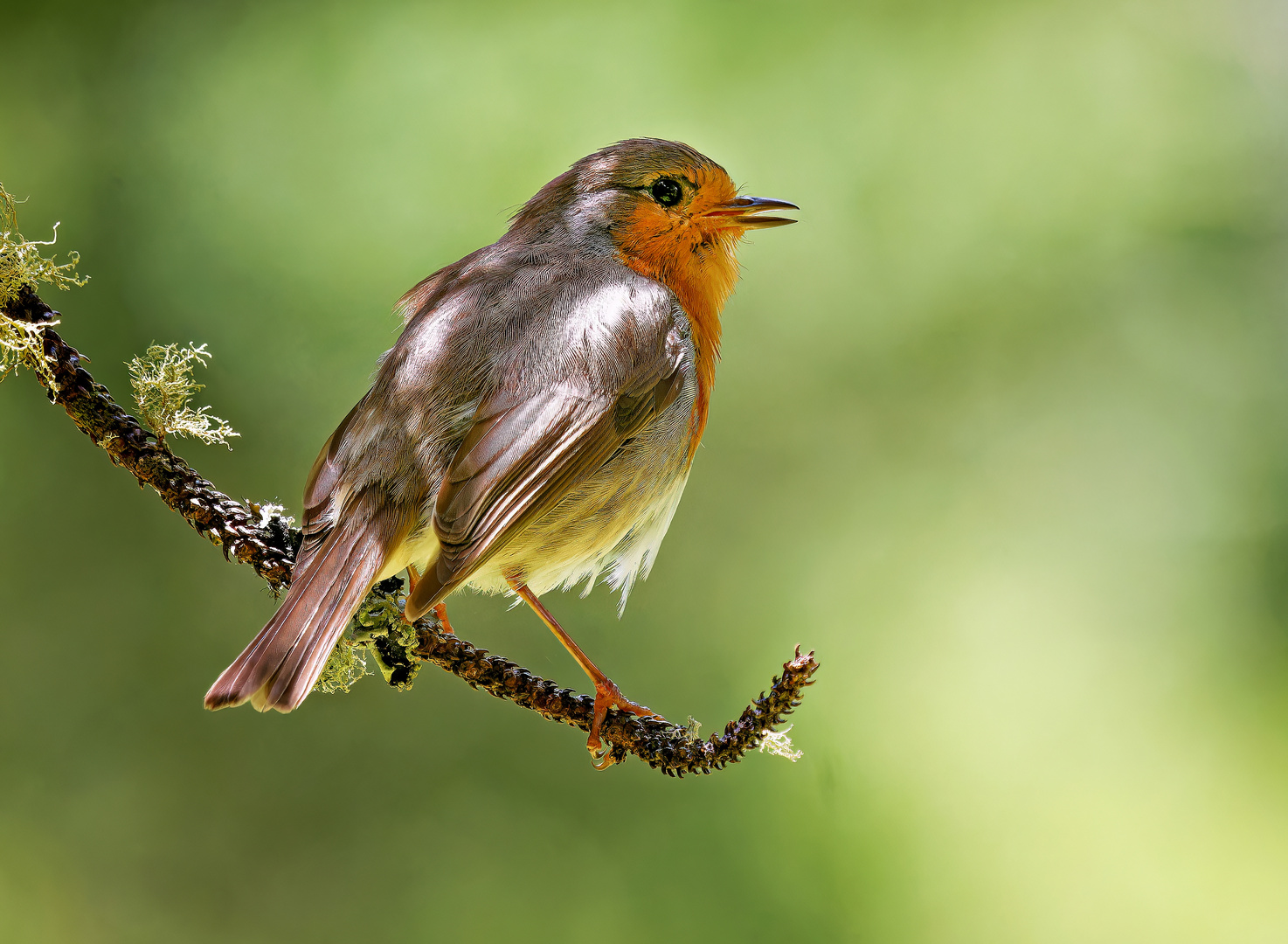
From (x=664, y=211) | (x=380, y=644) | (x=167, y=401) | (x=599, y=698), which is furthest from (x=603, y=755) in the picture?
(x=664, y=211)

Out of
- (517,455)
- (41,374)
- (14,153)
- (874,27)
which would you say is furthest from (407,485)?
(874,27)

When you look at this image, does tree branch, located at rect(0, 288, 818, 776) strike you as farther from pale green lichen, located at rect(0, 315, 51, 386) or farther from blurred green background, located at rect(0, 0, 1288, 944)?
blurred green background, located at rect(0, 0, 1288, 944)

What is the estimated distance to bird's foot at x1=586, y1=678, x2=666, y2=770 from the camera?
5.00 ft

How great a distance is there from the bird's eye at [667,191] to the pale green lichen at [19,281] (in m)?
0.95

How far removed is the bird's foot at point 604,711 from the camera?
5.00 feet

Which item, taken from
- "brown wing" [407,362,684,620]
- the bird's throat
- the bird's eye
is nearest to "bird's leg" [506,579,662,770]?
"brown wing" [407,362,684,620]

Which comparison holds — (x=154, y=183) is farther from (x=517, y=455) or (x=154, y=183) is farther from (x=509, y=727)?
(x=517, y=455)

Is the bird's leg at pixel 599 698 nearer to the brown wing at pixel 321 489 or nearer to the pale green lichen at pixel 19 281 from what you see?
the brown wing at pixel 321 489

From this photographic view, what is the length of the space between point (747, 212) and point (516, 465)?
0.70 m

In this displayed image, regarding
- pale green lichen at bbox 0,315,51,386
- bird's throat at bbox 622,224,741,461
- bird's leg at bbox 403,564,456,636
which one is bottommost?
pale green lichen at bbox 0,315,51,386

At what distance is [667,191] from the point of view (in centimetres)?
189

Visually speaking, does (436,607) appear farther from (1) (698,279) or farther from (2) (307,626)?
(1) (698,279)

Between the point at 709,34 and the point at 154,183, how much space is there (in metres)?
1.70

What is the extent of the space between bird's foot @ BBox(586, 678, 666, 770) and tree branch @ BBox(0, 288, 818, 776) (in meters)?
0.01
